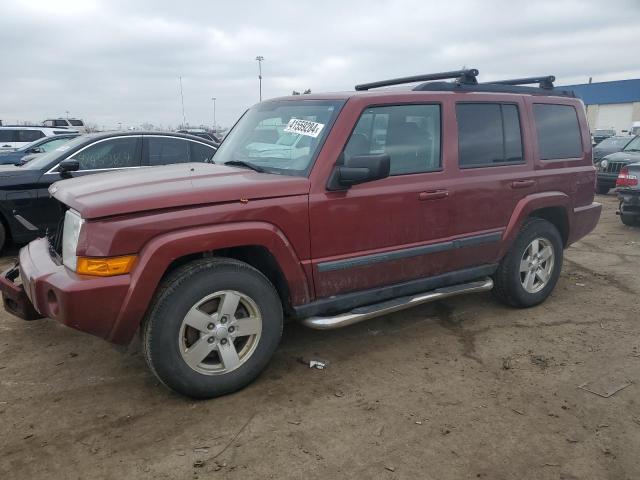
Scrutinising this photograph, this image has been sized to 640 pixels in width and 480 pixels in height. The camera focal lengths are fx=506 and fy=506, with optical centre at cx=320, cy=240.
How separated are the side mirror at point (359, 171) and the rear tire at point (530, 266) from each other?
1.91 meters

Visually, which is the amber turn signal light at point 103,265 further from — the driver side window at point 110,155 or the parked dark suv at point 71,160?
the driver side window at point 110,155

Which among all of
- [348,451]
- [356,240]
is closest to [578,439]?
[348,451]

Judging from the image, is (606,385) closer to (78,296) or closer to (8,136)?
(78,296)

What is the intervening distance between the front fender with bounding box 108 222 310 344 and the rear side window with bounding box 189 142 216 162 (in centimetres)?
456

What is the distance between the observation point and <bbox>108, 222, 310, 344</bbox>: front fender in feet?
9.11

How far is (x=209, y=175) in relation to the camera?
11.1 feet

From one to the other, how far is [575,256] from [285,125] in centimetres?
489

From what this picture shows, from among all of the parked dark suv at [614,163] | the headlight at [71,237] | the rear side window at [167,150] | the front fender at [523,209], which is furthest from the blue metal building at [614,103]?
the headlight at [71,237]

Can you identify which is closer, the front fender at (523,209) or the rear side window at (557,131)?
the front fender at (523,209)

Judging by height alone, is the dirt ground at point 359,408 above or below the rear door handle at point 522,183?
below

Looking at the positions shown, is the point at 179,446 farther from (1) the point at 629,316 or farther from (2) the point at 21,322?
(1) the point at 629,316

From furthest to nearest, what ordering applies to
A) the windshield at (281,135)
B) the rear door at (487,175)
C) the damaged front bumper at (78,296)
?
the rear door at (487,175) → the windshield at (281,135) → the damaged front bumper at (78,296)

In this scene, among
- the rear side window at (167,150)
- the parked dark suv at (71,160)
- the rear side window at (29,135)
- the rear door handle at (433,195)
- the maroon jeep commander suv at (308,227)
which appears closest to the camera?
the maroon jeep commander suv at (308,227)

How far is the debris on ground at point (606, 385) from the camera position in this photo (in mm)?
3244
